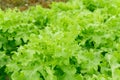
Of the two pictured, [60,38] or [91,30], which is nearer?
[60,38]

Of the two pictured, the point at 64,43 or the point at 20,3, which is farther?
the point at 20,3

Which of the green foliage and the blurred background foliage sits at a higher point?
the green foliage

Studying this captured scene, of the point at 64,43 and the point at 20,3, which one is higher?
the point at 64,43

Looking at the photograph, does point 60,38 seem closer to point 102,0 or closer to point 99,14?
point 99,14

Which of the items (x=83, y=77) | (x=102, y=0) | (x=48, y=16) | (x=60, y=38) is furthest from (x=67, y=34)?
(x=102, y=0)

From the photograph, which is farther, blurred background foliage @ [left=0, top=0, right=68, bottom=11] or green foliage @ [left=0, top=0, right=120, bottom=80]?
blurred background foliage @ [left=0, top=0, right=68, bottom=11]

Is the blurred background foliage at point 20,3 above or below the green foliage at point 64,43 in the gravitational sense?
below

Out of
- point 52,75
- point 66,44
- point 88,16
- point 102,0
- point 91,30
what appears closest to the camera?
point 52,75

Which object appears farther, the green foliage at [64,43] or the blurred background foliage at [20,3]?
the blurred background foliage at [20,3]
